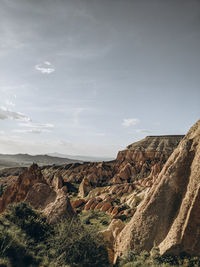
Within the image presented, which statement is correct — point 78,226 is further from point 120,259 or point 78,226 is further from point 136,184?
point 136,184

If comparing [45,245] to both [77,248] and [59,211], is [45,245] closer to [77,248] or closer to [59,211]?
[77,248]

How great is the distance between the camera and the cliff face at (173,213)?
12.8 metres

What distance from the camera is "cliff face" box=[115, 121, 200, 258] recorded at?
12.8 meters

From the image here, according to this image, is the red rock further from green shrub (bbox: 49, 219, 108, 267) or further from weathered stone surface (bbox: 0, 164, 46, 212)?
green shrub (bbox: 49, 219, 108, 267)

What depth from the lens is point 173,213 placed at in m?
14.0

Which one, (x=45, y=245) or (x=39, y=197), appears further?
(x=39, y=197)

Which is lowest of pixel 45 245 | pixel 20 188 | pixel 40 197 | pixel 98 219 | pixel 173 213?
pixel 98 219

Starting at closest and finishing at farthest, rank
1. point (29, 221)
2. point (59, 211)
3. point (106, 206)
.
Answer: point (29, 221), point (59, 211), point (106, 206)

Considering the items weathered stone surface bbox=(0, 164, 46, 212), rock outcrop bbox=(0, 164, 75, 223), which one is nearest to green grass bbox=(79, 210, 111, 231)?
rock outcrop bbox=(0, 164, 75, 223)

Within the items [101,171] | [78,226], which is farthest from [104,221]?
[101,171]

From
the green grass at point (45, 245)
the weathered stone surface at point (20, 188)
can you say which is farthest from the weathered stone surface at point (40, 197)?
the weathered stone surface at point (20, 188)

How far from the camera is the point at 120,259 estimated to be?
44.8 ft

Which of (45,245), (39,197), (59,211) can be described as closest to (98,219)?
(39,197)

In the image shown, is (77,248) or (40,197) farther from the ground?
(40,197)
